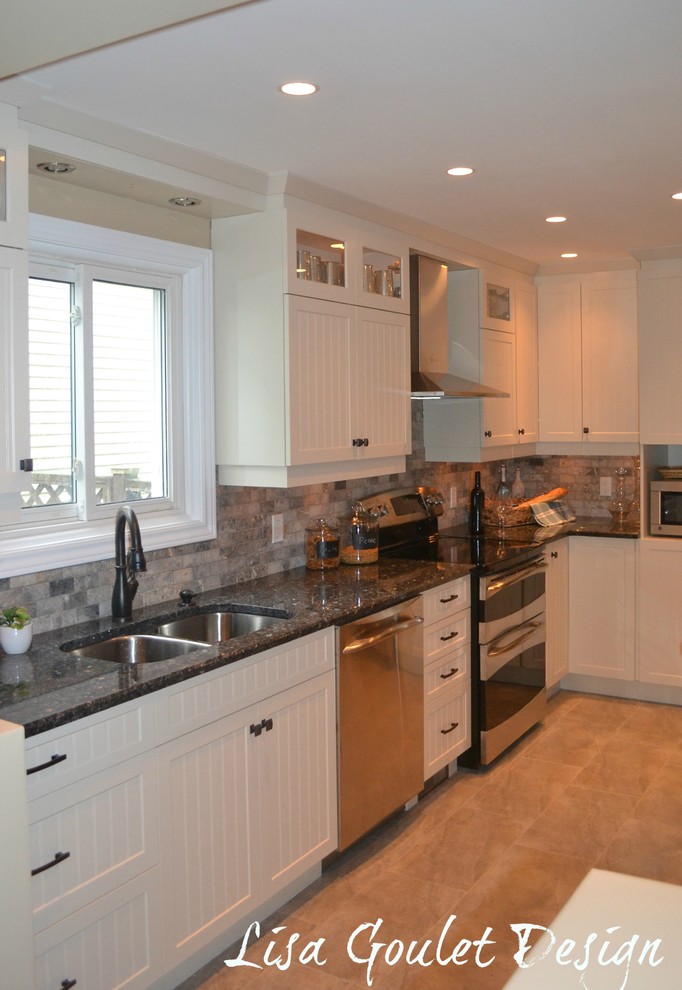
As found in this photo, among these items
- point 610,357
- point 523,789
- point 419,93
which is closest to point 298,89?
point 419,93

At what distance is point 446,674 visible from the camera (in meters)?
3.83

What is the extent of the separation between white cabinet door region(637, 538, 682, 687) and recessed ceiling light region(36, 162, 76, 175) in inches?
141

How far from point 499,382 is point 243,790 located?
2955mm

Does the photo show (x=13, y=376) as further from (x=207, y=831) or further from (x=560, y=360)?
(x=560, y=360)

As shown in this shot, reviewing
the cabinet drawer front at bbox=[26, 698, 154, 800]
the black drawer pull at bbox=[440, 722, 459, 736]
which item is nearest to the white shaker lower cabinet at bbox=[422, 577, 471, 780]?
the black drawer pull at bbox=[440, 722, 459, 736]

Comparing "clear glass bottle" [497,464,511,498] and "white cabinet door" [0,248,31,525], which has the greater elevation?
"white cabinet door" [0,248,31,525]

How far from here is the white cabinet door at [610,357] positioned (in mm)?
5223

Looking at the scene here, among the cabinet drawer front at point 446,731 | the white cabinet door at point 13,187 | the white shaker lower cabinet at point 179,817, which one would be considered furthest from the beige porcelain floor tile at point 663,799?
the white cabinet door at point 13,187

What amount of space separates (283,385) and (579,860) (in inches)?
79.3

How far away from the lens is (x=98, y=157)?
2.66 metres

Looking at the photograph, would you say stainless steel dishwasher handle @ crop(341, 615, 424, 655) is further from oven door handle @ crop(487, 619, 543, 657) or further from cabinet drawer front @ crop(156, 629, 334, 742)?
oven door handle @ crop(487, 619, 543, 657)

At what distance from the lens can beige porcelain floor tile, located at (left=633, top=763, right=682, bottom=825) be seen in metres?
3.65

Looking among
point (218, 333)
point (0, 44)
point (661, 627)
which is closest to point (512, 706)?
point (661, 627)

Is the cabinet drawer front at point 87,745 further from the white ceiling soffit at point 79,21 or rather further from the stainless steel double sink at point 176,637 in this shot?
the white ceiling soffit at point 79,21
